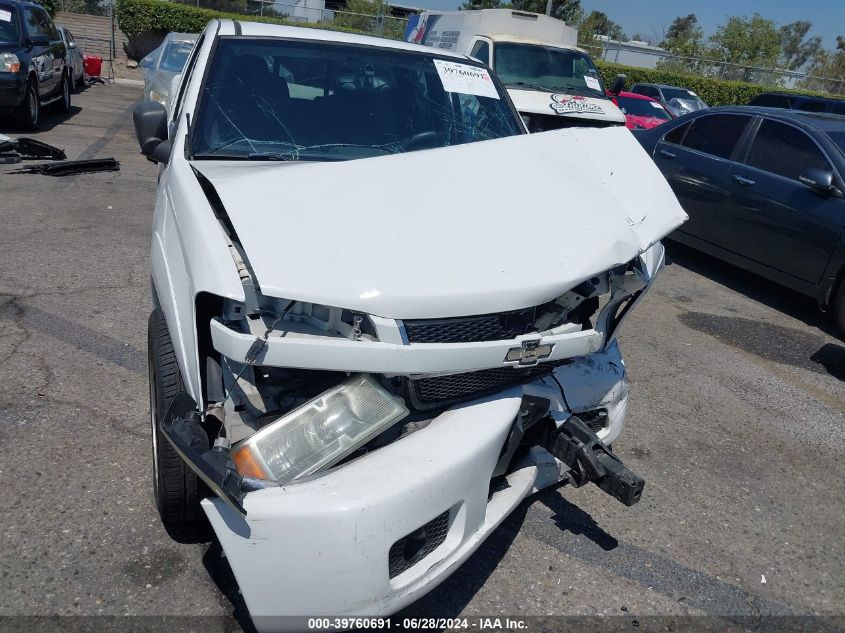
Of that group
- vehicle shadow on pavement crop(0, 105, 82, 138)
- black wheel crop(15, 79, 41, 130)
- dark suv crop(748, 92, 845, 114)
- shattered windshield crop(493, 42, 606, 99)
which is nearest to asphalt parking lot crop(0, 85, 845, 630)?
black wheel crop(15, 79, 41, 130)

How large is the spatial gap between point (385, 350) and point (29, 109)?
1036 centimetres

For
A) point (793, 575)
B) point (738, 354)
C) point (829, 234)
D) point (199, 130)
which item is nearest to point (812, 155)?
point (829, 234)

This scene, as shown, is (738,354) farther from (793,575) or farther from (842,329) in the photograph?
(793,575)

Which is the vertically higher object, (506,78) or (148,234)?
(506,78)

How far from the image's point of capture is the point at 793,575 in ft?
10.3

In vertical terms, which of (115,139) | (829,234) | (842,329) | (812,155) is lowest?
(115,139)

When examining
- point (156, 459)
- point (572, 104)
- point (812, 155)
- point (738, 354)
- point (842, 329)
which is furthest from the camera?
point (572, 104)

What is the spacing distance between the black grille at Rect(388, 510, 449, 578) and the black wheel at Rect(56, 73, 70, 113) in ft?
41.3

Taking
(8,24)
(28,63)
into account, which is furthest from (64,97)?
(28,63)

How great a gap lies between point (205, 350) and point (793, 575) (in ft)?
8.65

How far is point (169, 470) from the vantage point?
104 inches

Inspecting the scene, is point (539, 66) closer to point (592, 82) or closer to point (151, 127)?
point (592, 82)

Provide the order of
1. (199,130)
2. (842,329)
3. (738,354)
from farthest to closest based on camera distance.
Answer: (842,329)
(738,354)
(199,130)

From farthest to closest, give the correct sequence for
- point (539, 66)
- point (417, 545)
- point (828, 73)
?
point (828, 73) → point (539, 66) → point (417, 545)
